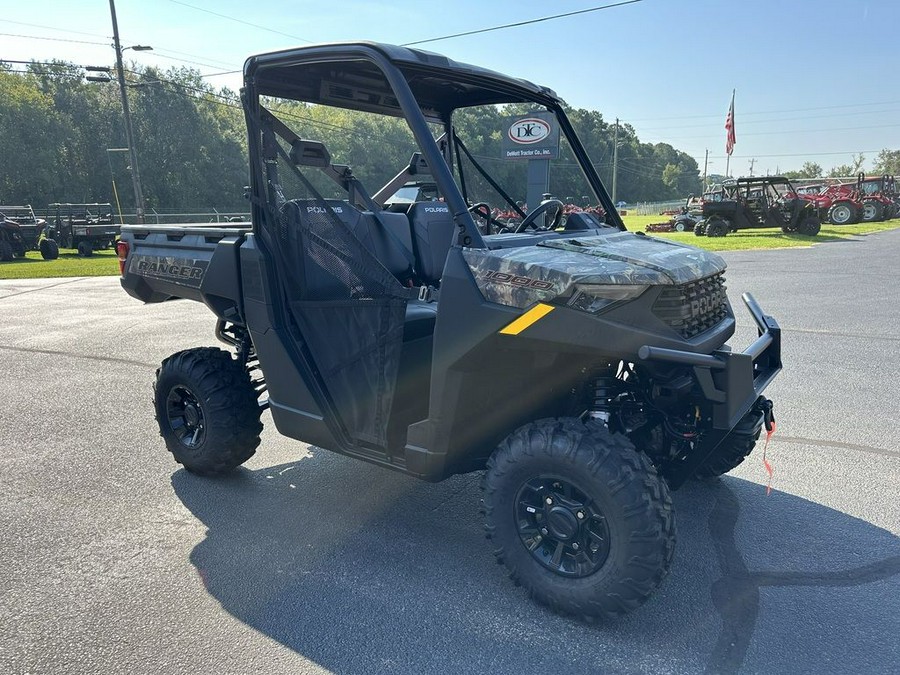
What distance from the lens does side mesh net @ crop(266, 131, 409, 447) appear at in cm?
300

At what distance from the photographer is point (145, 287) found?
4.13 meters

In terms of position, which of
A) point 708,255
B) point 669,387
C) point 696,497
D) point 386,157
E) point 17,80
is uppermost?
point 17,80

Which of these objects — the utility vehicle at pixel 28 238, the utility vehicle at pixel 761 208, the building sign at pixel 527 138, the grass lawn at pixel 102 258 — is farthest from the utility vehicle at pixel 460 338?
the utility vehicle at pixel 761 208

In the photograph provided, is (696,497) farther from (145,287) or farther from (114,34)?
(114,34)

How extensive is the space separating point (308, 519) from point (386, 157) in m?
2.41

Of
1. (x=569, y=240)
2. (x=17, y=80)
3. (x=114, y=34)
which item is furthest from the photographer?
(x=17, y=80)

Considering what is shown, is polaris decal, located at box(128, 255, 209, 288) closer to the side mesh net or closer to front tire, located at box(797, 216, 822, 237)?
the side mesh net

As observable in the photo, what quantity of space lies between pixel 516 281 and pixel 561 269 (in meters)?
0.17

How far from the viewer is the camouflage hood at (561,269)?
2281mm

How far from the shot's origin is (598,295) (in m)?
2.27

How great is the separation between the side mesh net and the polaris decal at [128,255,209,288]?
27.6 inches

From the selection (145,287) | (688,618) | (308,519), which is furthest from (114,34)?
(688,618)

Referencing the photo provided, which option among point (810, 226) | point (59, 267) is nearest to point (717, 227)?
point (810, 226)

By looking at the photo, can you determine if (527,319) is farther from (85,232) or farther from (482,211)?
(85,232)
